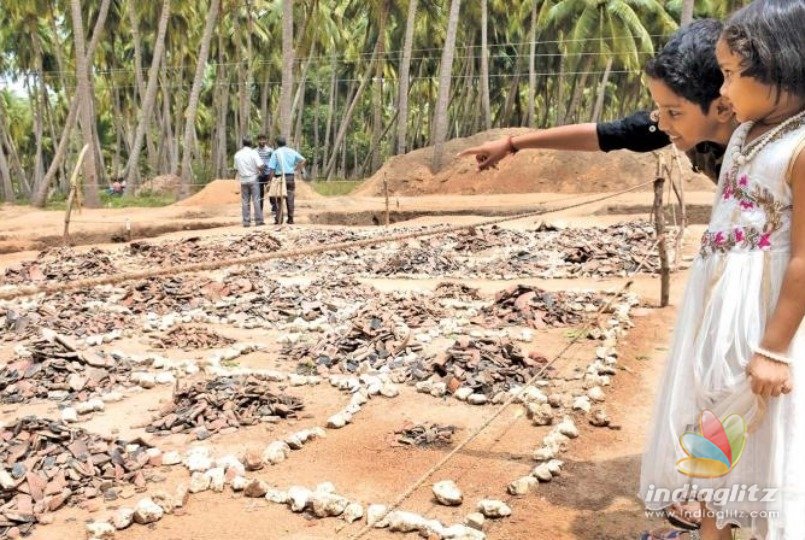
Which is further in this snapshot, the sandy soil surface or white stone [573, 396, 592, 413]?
the sandy soil surface

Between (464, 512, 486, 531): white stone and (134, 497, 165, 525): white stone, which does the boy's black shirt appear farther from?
(134, 497, 165, 525): white stone

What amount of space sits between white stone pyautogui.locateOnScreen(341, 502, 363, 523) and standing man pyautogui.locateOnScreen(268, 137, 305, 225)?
35.7 feet

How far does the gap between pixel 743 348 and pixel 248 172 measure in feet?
40.4

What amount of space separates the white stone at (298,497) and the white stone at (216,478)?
0.38m

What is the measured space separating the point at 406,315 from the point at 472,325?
2.09ft

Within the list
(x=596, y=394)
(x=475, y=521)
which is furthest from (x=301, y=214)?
(x=475, y=521)

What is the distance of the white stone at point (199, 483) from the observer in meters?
3.25

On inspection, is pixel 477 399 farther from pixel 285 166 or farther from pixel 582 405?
pixel 285 166

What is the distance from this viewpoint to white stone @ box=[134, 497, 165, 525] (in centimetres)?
297


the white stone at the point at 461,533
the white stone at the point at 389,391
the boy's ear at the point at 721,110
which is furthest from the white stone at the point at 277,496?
the boy's ear at the point at 721,110

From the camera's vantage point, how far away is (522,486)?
3047 mm

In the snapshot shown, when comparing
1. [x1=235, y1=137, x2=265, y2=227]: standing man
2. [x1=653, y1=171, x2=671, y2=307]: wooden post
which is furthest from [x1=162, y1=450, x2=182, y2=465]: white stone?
[x1=235, y1=137, x2=265, y2=227]: standing man

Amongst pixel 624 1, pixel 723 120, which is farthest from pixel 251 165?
pixel 624 1

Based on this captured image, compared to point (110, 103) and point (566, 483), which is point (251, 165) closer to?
point (566, 483)
